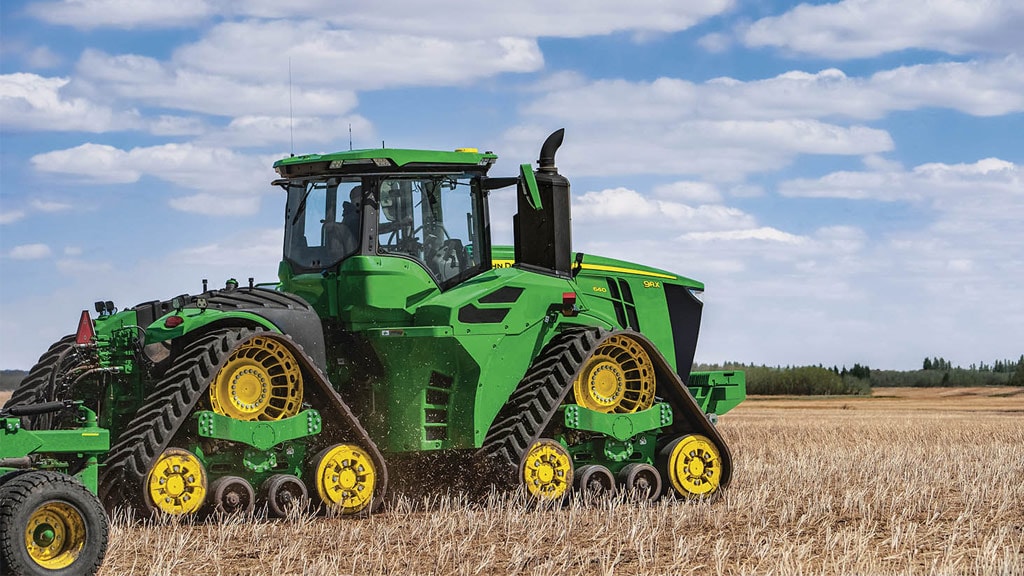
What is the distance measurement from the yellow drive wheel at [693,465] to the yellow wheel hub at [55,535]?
671 centimetres

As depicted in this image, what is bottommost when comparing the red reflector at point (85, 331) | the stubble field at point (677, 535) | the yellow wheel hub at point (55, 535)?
the stubble field at point (677, 535)

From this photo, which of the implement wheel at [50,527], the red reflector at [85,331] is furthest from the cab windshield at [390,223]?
the implement wheel at [50,527]

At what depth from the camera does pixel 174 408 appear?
1045 centimetres

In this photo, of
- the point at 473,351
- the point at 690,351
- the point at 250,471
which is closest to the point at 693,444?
the point at 690,351

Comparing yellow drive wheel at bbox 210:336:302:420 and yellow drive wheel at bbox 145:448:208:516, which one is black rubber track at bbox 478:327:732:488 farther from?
yellow drive wheel at bbox 145:448:208:516

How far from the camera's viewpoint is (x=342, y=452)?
11.4 meters

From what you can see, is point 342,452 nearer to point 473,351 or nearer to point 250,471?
point 250,471

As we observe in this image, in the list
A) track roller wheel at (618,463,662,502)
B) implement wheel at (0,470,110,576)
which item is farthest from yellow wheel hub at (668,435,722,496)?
implement wheel at (0,470,110,576)

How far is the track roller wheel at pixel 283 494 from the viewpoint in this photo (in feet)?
35.6

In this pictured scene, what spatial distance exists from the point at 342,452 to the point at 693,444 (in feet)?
12.9

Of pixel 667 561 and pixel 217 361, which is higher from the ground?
pixel 217 361

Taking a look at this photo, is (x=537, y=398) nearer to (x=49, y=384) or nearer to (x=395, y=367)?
(x=395, y=367)

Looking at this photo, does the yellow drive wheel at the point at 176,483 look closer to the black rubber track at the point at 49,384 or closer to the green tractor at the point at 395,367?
the green tractor at the point at 395,367

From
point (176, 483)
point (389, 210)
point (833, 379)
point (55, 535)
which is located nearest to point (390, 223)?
point (389, 210)
